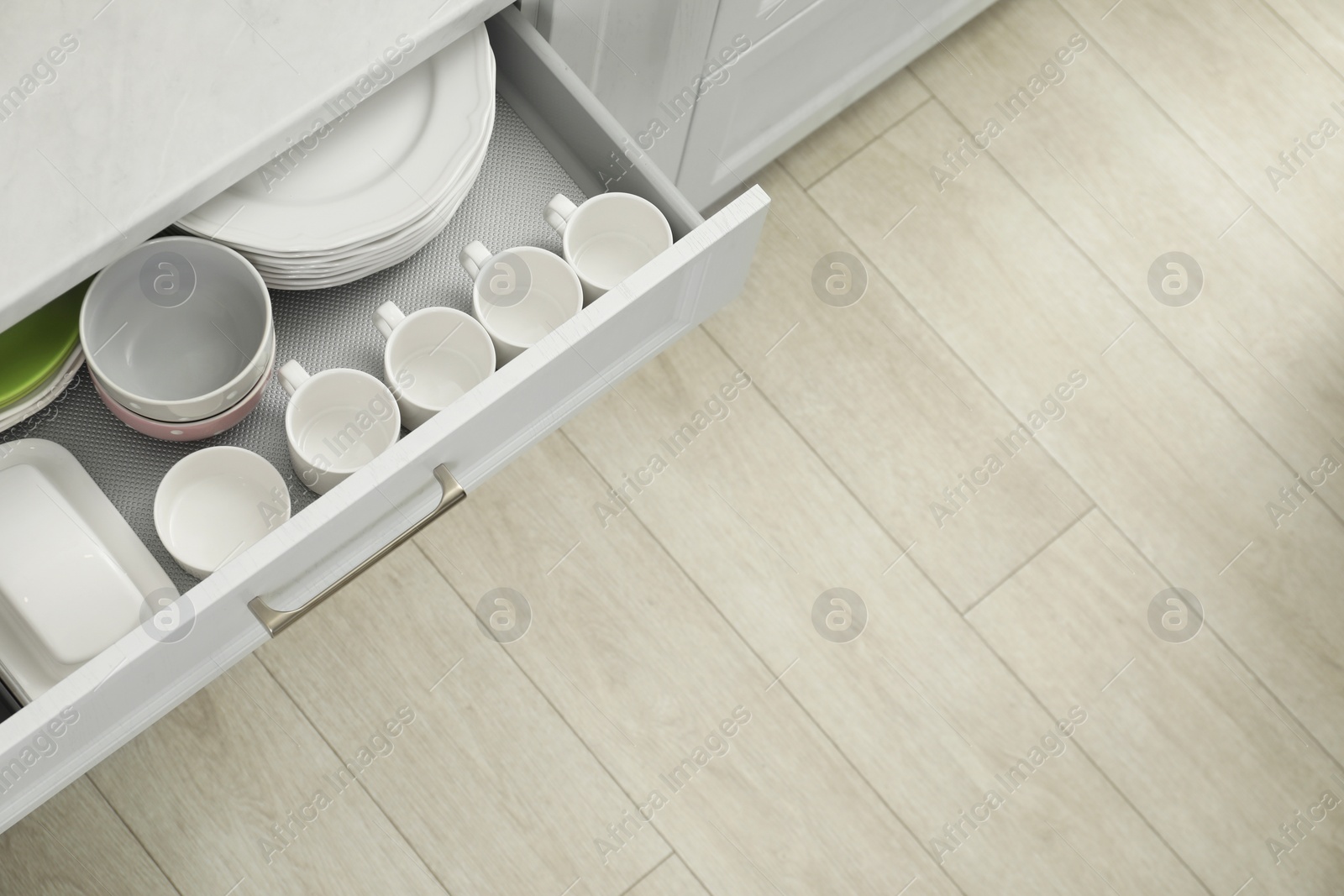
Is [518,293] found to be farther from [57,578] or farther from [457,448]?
[57,578]

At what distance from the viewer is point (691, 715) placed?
4.49ft

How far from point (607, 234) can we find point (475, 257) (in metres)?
0.12

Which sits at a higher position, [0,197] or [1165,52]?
[0,197]

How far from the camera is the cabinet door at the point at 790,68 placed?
116 centimetres

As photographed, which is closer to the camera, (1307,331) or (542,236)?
(542,236)

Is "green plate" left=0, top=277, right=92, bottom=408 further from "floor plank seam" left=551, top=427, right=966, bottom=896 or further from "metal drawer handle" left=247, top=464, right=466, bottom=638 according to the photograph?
"floor plank seam" left=551, top=427, right=966, bottom=896

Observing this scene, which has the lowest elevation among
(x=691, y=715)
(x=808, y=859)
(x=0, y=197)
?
(x=808, y=859)

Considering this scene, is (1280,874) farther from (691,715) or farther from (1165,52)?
(1165,52)

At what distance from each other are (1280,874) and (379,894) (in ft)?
3.49

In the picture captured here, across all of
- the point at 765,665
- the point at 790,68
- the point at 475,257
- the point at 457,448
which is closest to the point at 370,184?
the point at 475,257

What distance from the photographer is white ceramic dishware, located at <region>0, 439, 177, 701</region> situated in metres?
0.79

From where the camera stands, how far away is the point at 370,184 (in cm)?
87

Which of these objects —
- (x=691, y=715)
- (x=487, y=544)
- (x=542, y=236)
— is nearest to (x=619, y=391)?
(x=487, y=544)

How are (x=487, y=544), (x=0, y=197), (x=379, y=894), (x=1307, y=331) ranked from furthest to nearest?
(x=1307, y=331) < (x=487, y=544) < (x=379, y=894) < (x=0, y=197)
